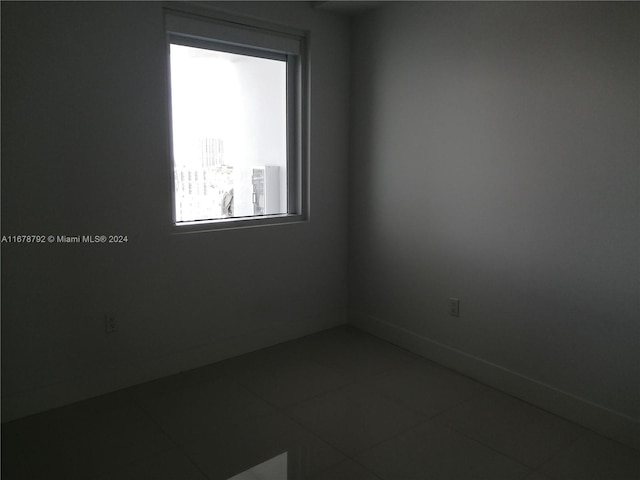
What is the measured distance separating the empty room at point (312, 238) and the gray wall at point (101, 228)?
1 centimetres

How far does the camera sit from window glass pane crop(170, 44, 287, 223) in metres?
3.09

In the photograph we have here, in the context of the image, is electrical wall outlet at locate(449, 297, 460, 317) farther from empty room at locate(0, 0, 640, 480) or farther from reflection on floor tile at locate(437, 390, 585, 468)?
reflection on floor tile at locate(437, 390, 585, 468)

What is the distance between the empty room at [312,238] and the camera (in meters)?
2.34

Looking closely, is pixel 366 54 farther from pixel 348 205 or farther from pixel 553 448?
pixel 553 448

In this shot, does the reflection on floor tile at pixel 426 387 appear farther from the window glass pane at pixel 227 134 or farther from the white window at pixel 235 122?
the window glass pane at pixel 227 134

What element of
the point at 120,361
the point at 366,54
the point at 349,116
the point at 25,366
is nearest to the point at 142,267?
the point at 120,361

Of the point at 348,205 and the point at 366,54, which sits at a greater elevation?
the point at 366,54

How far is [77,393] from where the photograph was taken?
9.02 feet

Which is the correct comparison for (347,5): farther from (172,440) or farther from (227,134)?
(172,440)

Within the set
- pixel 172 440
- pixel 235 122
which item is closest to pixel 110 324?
pixel 172 440

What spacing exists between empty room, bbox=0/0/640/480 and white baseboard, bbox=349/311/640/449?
0.04 ft

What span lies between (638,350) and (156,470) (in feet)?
7.63

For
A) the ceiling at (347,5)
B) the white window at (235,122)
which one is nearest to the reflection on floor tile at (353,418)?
the white window at (235,122)

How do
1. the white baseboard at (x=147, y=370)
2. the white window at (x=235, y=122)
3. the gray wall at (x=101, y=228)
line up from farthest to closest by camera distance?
1. the white window at (x=235, y=122)
2. the white baseboard at (x=147, y=370)
3. the gray wall at (x=101, y=228)
